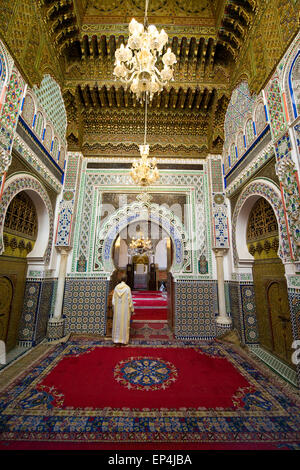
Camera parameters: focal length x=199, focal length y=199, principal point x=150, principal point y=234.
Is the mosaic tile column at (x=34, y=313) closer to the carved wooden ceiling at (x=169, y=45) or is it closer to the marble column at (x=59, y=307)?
the marble column at (x=59, y=307)

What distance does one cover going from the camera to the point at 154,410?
1960mm

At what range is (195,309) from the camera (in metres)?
4.27

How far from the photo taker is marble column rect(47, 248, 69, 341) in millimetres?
3930

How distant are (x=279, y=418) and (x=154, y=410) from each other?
1171 mm

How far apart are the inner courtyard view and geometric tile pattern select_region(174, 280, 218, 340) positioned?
0.03 meters

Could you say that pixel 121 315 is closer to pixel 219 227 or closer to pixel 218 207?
pixel 219 227

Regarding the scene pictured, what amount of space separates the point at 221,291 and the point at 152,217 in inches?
87.6

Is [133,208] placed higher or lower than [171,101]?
lower

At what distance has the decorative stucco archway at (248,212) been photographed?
2.60 metres

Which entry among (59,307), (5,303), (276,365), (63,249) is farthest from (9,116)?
(276,365)

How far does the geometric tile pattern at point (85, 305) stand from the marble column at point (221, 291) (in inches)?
95.3

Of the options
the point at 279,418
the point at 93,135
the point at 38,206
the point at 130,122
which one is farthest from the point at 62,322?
the point at 130,122

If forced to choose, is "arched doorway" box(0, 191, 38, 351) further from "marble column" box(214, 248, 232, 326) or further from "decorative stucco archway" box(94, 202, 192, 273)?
"marble column" box(214, 248, 232, 326)
